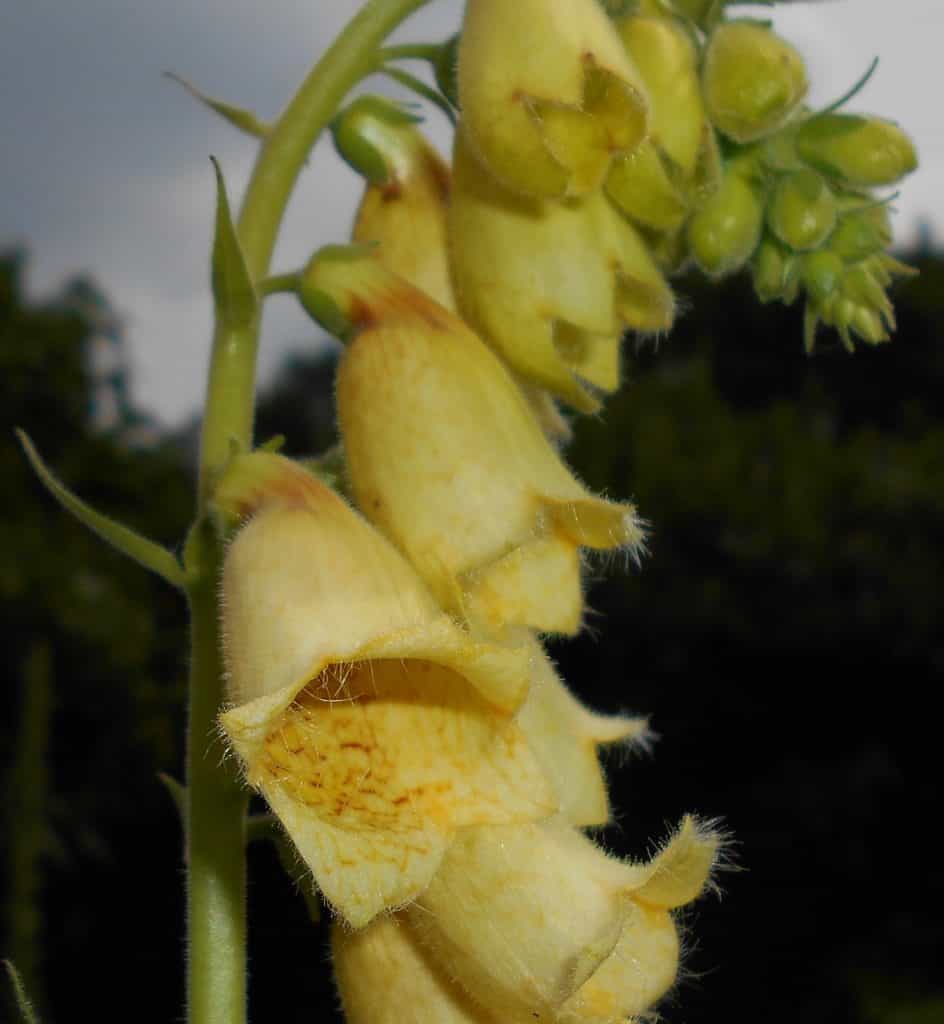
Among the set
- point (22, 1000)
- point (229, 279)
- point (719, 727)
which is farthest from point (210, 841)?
point (719, 727)

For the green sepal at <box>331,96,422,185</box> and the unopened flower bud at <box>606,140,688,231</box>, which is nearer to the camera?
the unopened flower bud at <box>606,140,688,231</box>

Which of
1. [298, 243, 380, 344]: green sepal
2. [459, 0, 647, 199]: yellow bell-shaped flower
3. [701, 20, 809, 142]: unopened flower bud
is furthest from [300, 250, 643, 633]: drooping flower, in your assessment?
[701, 20, 809, 142]: unopened flower bud

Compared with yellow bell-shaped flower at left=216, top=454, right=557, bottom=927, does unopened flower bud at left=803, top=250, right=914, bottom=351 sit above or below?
above

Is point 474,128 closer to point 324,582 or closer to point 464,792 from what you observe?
point 324,582

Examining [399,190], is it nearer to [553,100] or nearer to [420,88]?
[420,88]

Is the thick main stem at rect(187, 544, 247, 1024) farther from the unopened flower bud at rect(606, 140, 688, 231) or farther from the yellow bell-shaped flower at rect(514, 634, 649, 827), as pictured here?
the unopened flower bud at rect(606, 140, 688, 231)

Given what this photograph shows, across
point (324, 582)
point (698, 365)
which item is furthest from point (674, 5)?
point (698, 365)

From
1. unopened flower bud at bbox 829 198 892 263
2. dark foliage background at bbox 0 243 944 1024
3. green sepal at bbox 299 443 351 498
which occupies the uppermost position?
unopened flower bud at bbox 829 198 892 263
